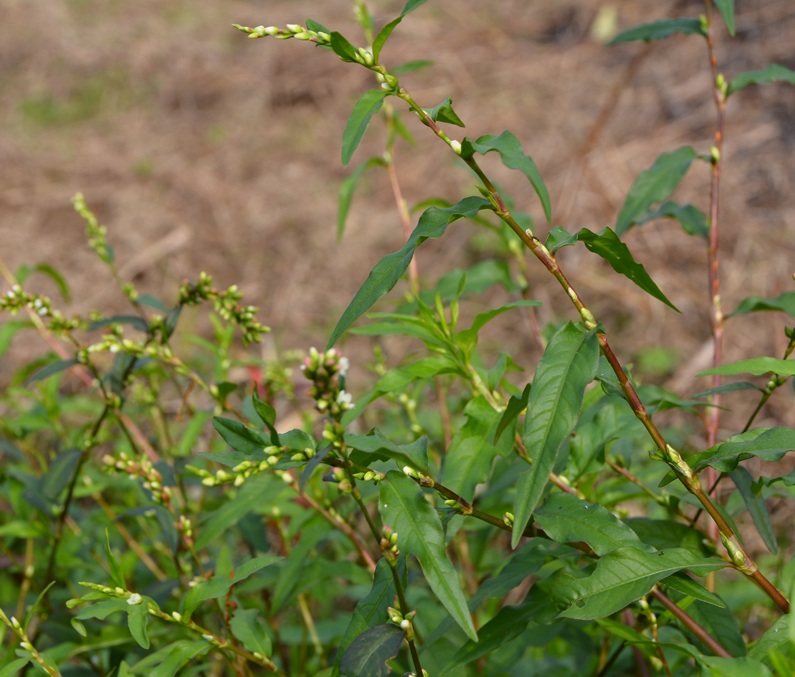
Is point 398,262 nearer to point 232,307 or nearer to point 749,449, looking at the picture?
point 749,449

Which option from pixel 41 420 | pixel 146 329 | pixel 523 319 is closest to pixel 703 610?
pixel 146 329

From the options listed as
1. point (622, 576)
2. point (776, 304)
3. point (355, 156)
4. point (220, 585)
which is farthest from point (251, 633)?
point (355, 156)

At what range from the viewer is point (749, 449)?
118cm

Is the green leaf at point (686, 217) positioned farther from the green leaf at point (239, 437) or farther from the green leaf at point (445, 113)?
the green leaf at point (239, 437)

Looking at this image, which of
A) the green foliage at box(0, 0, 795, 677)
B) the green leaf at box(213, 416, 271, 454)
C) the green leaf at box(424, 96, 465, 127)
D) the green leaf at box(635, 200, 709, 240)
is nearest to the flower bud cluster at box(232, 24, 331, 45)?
the green foliage at box(0, 0, 795, 677)

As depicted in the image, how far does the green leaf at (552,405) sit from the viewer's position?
1.04m

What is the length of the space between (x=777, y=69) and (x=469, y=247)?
9.52 feet

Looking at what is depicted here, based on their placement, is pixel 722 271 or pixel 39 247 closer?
pixel 722 271

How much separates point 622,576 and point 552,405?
0.91 feet

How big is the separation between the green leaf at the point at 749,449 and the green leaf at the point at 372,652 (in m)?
0.52

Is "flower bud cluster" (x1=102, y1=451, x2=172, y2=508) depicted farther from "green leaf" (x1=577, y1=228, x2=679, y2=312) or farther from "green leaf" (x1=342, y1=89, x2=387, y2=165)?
"green leaf" (x1=577, y1=228, x2=679, y2=312)

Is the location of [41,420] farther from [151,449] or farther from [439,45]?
[439,45]

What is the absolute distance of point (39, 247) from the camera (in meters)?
5.47

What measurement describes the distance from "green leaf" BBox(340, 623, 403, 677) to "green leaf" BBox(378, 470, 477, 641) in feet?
0.42
